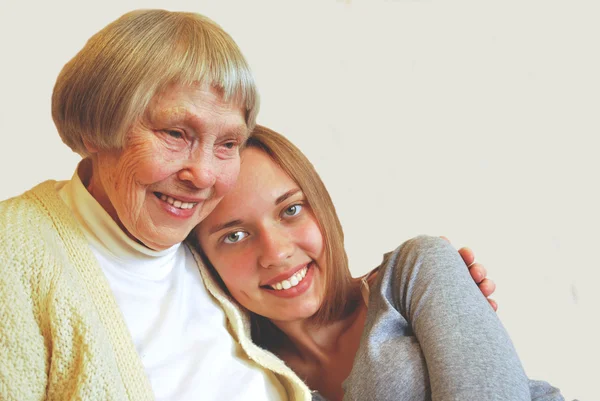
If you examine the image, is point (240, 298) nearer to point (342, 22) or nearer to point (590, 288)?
point (342, 22)

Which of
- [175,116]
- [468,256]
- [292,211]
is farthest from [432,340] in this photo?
[175,116]

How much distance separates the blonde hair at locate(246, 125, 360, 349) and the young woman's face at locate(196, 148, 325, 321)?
0.02m

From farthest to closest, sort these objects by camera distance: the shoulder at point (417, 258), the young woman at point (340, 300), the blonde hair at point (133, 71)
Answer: the shoulder at point (417, 258), the young woman at point (340, 300), the blonde hair at point (133, 71)

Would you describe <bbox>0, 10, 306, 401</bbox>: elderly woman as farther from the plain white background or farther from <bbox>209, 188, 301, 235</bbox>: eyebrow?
the plain white background

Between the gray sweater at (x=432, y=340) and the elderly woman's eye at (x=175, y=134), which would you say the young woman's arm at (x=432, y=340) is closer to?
the gray sweater at (x=432, y=340)

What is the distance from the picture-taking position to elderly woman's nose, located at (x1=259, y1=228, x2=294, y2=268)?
145cm

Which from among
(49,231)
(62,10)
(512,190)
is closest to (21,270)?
(49,231)

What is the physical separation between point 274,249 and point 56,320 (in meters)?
0.54

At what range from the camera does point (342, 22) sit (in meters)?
2.27

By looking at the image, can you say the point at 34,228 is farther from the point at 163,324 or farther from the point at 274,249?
the point at 274,249

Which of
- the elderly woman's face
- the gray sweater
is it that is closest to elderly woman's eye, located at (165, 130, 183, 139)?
the elderly woman's face

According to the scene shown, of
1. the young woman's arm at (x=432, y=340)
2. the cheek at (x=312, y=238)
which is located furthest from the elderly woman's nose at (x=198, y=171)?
the young woman's arm at (x=432, y=340)

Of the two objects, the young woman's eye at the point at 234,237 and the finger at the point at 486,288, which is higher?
the young woman's eye at the point at 234,237

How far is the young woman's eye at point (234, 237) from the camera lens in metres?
1.50
